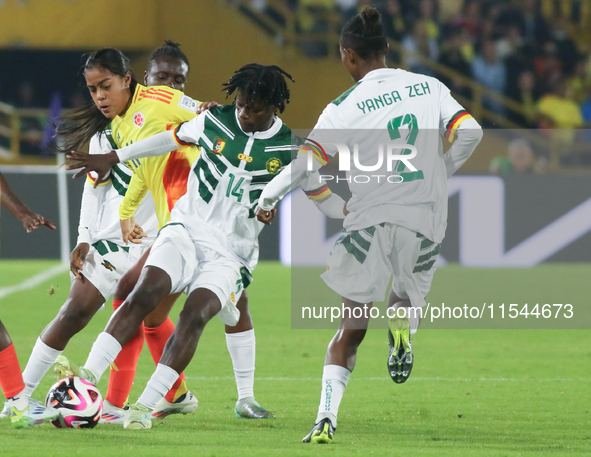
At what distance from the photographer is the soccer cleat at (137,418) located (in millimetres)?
4746

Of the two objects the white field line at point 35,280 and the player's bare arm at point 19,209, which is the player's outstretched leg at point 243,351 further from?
the white field line at point 35,280

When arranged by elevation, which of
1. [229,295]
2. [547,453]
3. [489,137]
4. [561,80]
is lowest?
[547,453]

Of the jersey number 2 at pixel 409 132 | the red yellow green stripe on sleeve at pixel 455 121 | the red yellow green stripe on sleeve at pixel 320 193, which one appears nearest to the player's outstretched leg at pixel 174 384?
the red yellow green stripe on sleeve at pixel 320 193

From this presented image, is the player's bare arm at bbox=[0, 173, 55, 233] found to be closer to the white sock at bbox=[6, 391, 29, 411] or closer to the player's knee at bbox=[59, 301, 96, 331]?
the player's knee at bbox=[59, 301, 96, 331]

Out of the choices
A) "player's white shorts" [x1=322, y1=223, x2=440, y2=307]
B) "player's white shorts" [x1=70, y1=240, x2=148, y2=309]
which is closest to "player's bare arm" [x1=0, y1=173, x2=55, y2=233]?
"player's white shorts" [x1=70, y1=240, x2=148, y2=309]

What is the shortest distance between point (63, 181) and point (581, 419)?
1087 cm

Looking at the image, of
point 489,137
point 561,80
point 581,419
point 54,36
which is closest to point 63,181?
point 54,36

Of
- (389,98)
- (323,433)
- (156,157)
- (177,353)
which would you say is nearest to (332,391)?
(323,433)

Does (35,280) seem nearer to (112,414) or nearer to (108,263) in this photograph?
(108,263)

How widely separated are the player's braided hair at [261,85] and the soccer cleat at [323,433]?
5.52 ft

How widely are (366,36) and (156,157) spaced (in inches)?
59.3

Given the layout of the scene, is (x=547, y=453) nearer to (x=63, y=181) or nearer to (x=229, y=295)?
(x=229, y=295)

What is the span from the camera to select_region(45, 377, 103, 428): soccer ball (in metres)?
4.82

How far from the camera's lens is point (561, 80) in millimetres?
18016
